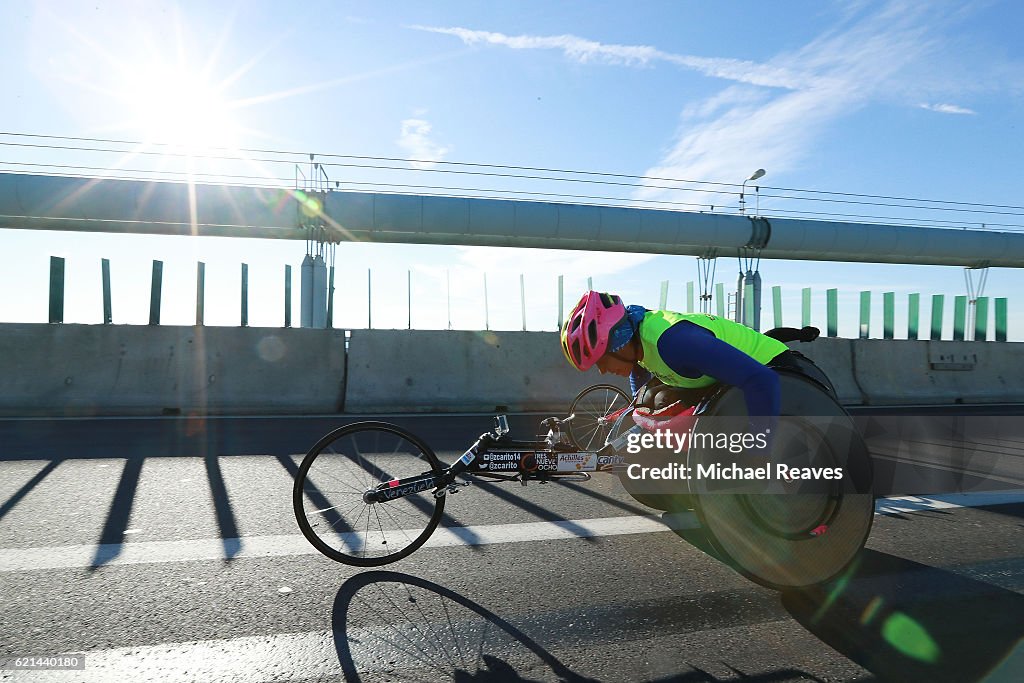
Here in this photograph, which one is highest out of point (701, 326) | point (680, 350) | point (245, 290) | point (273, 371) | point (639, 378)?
point (245, 290)

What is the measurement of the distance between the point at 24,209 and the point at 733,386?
1619 cm

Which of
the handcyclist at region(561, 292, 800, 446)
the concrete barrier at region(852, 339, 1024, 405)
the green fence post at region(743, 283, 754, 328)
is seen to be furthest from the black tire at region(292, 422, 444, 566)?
the green fence post at region(743, 283, 754, 328)

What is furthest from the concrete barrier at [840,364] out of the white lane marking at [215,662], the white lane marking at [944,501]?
the white lane marking at [215,662]

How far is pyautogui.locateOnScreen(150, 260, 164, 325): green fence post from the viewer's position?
36.1ft

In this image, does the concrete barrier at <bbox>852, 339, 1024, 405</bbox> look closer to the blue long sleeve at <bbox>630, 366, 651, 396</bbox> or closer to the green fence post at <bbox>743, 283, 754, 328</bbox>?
the green fence post at <bbox>743, 283, 754, 328</bbox>

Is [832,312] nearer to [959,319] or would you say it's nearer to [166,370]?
[959,319]

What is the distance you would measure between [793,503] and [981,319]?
1690cm

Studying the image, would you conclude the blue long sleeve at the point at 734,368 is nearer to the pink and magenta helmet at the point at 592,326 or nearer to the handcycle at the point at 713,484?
the handcycle at the point at 713,484

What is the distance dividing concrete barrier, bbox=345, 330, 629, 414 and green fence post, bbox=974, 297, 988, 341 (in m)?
10.9

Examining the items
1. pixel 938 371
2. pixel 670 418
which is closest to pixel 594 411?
pixel 670 418

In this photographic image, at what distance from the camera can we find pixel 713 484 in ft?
9.44

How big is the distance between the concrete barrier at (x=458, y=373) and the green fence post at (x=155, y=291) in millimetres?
3676

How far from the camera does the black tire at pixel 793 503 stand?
286 centimetres

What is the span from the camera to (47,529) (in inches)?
142
